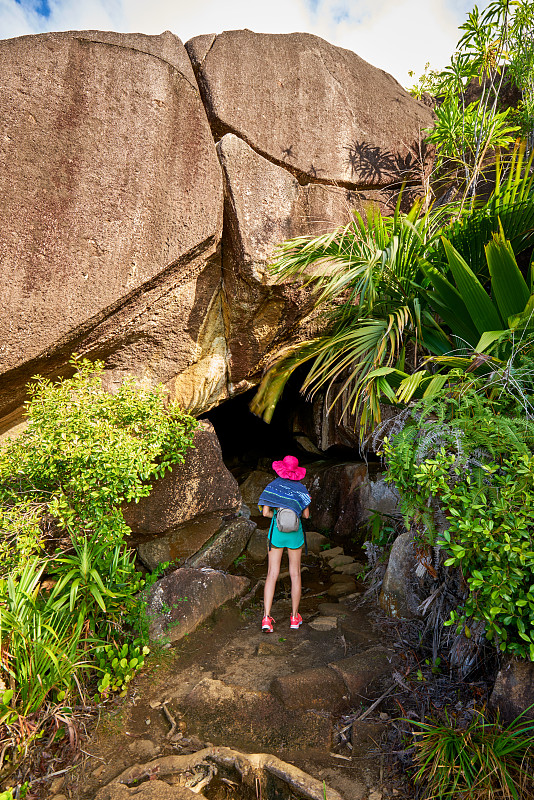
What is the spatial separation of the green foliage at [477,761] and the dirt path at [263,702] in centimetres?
29

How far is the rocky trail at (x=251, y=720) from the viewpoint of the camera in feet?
7.36

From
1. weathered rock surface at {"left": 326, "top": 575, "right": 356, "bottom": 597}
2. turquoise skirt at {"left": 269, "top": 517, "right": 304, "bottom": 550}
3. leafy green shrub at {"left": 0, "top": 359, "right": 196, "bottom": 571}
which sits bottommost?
weathered rock surface at {"left": 326, "top": 575, "right": 356, "bottom": 597}

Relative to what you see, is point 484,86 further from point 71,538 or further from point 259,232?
point 71,538

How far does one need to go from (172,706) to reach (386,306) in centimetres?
316

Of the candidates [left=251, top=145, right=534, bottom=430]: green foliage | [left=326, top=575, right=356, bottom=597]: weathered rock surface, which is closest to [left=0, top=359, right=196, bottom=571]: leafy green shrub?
[left=251, top=145, right=534, bottom=430]: green foliage

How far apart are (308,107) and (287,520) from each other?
3901mm

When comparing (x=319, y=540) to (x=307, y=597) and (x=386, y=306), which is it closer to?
(x=307, y=597)

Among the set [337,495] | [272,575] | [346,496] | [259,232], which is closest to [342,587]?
[272,575]

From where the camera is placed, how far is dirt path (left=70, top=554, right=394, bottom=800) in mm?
2377

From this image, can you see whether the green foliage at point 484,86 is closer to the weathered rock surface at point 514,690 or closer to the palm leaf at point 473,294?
the palm leaf at point 473,294

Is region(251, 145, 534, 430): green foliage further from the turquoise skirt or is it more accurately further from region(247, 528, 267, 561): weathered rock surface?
region(247, 528, 267, 561): weathered rock surface

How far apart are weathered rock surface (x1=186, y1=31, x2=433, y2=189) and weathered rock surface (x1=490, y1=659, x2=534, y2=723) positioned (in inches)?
166

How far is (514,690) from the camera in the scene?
7.02ft

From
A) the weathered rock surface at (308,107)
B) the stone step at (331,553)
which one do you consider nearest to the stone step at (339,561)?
the stone step at (331,553)
